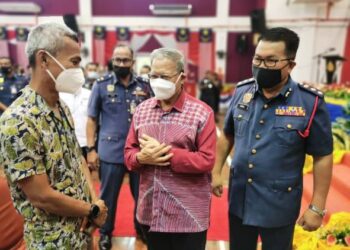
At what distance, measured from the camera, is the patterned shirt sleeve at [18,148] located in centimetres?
109

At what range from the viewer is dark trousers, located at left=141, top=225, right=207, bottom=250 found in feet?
5.36

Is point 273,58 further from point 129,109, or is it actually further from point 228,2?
point 228,2

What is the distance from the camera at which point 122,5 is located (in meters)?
10.9

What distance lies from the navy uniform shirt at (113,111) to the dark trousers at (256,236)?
112 centimetres

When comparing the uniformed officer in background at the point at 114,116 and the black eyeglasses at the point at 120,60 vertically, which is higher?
the black eyeglasses at the point at 120,60

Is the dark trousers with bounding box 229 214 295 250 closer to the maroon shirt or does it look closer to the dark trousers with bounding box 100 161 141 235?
the maroon shirt

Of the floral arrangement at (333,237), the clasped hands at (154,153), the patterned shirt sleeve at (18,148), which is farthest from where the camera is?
the floral arrangement at (333,237)

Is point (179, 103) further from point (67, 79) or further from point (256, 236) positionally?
point (256, 236)

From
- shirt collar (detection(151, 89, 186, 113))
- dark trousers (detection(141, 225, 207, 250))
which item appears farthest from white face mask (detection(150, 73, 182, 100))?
dark trousers (detection(141, 225, 207, 250))

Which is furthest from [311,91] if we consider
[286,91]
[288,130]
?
[288,130]

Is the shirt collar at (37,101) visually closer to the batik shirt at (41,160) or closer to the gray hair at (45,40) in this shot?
the batik shirt at (41,160)

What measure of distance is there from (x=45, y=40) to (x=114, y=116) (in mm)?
1398

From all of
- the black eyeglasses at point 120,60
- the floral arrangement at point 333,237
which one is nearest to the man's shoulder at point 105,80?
the black eyeglasses at point 120,60

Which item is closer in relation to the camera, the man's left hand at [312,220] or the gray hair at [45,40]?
the gray hair at [45,40]
